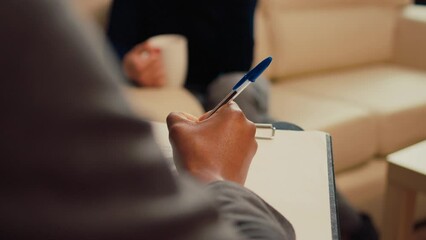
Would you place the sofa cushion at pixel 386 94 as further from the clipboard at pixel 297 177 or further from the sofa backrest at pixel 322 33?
the clipboard at pixel 297 177

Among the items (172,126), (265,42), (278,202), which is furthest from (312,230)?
(265,42)

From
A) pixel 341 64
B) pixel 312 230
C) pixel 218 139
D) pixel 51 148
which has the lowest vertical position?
pixel 341 64

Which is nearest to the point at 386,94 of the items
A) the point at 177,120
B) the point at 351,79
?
the point at 351,79

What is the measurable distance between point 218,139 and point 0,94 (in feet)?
1.15

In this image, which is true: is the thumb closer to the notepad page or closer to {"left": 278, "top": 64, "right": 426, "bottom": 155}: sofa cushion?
the notepad page

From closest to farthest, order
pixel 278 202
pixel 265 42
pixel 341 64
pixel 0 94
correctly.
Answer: pixel 0 94, pixel 278 202, pixel 265 42, pixel 341 64

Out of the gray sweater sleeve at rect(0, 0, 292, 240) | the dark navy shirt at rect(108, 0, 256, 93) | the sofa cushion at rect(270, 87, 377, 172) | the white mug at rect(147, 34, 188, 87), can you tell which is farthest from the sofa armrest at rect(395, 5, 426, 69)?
the gray sweater sleeve at rect(0, 0, 292, 240)

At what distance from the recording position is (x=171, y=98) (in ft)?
5.93

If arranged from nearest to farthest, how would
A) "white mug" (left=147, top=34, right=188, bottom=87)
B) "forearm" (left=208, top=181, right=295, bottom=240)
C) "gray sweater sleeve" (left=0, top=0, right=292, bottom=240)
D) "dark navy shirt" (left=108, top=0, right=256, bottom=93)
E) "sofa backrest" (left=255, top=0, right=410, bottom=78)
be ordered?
1. "gray sweater sleeve" (left=0, top=0, right=292, bottom=240)
2. "forearm" (left=208, top=181, right=295, bottom=240)
3. "white mug" (left=147, top=34, right=188, bottom=87)
4. "dark navy shirt" (left=108, top=0, right=256, bottom=93)
5. "sofa backrest" (left=255, top=0, right=410, bottom=78)

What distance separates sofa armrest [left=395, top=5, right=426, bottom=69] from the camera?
8.86 ft

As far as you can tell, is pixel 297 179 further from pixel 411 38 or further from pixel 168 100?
pixel 411 38

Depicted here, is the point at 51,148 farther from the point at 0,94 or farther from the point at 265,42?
the point at 265,42

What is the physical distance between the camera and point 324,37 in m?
2.64

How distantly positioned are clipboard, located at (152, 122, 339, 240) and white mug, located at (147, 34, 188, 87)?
91 centimetres
